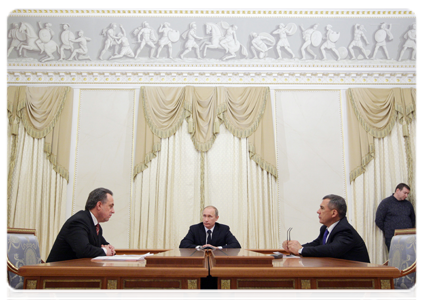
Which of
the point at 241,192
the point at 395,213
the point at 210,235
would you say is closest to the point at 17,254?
the point at 210,235

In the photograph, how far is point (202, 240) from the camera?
493cm

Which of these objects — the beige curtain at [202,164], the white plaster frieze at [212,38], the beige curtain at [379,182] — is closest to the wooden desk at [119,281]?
the beige curtain at [202,164]

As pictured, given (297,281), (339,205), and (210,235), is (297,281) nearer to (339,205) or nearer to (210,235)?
(339,205)

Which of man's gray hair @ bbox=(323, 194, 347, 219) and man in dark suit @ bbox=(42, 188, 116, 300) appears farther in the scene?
man's gray hair @ bbox=(323, 194, 347, 219)

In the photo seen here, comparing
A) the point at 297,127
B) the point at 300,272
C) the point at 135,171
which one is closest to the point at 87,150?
the point at 135,171

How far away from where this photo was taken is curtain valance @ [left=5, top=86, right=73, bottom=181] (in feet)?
24.3

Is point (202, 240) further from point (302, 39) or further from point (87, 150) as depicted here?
point (302, 39)

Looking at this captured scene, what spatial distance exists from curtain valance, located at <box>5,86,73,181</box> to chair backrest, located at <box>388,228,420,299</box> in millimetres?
6124

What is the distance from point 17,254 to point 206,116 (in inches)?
192

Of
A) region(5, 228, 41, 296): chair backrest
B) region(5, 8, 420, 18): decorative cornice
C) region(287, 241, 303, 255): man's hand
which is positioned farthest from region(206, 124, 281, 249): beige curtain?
region(5, 228, 41, 296): chair backrest

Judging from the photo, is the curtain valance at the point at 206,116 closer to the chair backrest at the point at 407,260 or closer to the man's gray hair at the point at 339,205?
the man's gray hair at the point at 339,205

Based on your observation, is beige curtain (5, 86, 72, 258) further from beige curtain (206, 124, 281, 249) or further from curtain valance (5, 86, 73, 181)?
beige curtain (206, 124, 281, 249)

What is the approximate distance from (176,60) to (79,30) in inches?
84.8

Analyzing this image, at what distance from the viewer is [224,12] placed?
7.71 m
